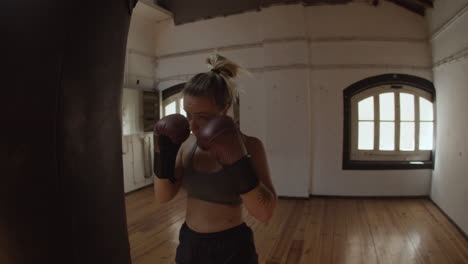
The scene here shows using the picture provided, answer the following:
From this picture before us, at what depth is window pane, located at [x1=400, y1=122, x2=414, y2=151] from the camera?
4387mm

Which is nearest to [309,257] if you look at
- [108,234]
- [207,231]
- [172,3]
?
[207,231]

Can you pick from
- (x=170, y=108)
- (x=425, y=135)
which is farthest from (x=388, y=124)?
(x=170, y=108)

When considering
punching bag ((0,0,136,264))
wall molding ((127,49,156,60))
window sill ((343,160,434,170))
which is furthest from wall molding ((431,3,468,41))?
wall molding ((127,49,156,60))

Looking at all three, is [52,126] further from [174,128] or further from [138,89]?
[138,89]

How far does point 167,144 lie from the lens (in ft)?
3.39

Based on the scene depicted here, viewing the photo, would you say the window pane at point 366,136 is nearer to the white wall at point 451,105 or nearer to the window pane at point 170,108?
the white wall at point 451,105

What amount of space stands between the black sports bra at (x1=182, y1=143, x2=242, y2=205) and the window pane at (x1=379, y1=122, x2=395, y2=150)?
4014 mm

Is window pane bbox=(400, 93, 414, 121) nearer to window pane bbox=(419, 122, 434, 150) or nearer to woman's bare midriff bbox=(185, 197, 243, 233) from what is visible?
window pane bbox=(419, 122, 434, 150)

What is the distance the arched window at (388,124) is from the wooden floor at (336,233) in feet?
2.02

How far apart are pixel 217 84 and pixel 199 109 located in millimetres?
109

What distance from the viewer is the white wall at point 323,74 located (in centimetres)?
425

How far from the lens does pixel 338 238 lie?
303 cm

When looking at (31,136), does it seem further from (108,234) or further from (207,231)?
(207,231)

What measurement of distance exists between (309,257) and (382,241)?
0.87m
